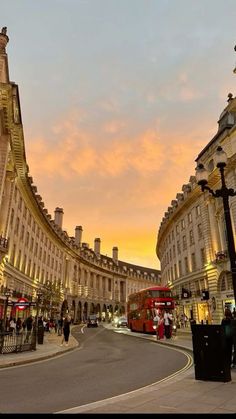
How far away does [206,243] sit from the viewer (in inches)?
1545

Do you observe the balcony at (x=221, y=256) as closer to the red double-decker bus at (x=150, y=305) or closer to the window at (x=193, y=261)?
the window at (x=193, y=261)

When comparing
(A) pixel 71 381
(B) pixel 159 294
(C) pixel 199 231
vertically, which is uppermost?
(C) pixel 199 231

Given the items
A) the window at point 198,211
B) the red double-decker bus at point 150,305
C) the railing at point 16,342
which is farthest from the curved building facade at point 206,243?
the railing at point 16,342

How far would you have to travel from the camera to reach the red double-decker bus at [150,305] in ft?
92.1

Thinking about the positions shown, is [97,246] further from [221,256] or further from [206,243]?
[221,256]

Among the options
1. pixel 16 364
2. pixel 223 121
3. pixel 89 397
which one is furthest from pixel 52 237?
pixel 89 397

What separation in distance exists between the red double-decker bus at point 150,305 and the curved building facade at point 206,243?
4.02 metres

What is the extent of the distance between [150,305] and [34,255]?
2746cm

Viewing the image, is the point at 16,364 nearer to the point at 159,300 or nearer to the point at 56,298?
the point at 159,300

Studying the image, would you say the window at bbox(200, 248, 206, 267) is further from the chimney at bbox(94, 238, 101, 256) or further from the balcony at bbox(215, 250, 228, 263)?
the chimney at bbox(94, 238, 101, 256)

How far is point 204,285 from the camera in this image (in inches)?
1580

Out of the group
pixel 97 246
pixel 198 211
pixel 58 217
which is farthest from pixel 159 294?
pixel 97 246

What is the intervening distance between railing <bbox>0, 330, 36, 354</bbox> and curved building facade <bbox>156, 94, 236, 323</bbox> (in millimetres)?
17662

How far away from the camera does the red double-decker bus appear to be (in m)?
28.1
